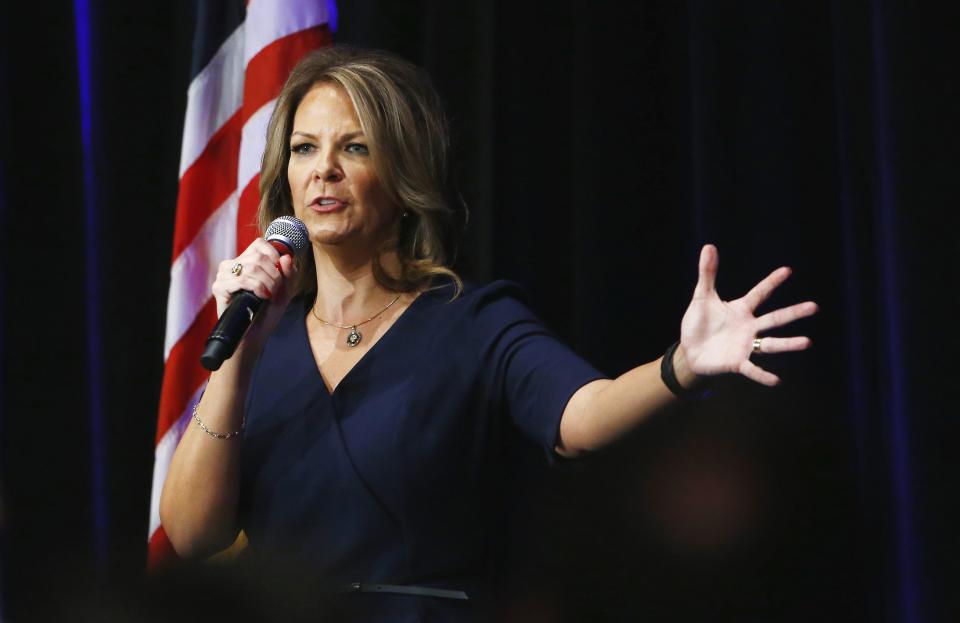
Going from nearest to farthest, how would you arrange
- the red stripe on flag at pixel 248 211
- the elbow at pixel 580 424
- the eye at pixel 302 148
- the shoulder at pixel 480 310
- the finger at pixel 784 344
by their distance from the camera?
the finger at pixel 784 344 < the elbow at pixel 580 424 < the shoulder at pixel 480 310 < the eye at pixel 302 148 < the red stripe on flag at pixel 248 211

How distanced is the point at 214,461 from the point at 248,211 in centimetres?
81

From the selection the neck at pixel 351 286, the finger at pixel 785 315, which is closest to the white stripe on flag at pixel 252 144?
the neck at pixel 351 286

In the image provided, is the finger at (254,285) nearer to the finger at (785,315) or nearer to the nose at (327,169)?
the nose at (327,169)

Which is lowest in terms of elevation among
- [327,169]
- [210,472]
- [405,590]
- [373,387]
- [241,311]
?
[405,590]

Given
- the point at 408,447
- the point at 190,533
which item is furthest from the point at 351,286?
the point at 190,533

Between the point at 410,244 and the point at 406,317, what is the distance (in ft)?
0.49

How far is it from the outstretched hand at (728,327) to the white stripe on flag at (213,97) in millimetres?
1443

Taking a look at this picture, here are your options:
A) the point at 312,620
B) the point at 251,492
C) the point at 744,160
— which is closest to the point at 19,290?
the point at 251,492

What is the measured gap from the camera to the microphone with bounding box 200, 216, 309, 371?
1.22m

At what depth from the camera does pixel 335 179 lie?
1.61 meters

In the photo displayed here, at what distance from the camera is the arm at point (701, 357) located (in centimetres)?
113

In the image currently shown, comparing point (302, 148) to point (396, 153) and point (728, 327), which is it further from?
point (728, 327)

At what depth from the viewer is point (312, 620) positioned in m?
0.60

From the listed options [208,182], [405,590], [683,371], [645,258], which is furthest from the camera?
[208,182]
